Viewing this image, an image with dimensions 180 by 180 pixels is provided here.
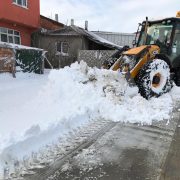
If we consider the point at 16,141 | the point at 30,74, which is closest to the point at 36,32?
the point at 30,74

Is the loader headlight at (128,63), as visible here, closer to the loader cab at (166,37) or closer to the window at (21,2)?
the loader cab at (166,37)

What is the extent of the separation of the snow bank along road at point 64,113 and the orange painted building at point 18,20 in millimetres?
9441

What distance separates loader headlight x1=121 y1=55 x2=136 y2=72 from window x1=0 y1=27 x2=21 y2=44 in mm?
11283

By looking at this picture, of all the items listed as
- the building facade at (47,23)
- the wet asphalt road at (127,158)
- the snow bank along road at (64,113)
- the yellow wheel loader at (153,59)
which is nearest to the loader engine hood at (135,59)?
the yellow wheel loader at (153,59)

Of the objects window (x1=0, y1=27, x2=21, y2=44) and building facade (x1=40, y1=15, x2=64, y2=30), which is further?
building facade (x1=40, y1=15, x2=64, y2=30)

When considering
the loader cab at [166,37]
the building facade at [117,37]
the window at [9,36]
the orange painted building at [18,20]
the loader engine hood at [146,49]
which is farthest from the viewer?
the building facade at [117,37]

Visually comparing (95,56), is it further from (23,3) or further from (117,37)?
(117,37)

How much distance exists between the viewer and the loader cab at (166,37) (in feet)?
28.2

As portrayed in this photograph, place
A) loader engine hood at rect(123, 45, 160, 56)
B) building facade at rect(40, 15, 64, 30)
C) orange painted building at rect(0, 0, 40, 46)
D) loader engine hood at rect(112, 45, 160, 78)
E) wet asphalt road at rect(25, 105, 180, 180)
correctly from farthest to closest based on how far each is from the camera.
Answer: building facade at rect(40, 15, 64, 30) → orange painted building at rect(0, 0, 40, 46) → loader engine hood at rect(123, 45, 160, 56) → loader engine hood at rect(112, 45, 160, 78) → wet asphalt road at rect(25, 105, 180, 180)

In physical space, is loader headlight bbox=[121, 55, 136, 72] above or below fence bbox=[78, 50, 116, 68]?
above

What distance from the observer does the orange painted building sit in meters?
16.4

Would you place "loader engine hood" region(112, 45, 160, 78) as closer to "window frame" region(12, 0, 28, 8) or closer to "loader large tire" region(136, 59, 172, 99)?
"loader large tire" region(136, 59, 172, 99)

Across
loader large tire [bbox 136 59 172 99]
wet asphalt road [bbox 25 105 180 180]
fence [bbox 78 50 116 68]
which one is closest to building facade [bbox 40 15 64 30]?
fence [bbox 78 50 116 68]

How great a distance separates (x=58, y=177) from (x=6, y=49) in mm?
9627
